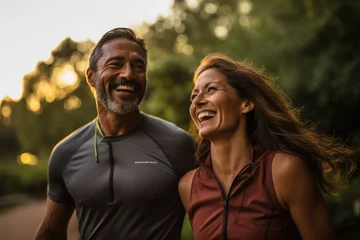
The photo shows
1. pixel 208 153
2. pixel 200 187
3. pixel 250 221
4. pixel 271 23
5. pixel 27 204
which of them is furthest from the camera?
pixel 27 204

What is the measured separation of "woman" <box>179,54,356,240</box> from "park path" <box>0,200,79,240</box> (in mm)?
6910

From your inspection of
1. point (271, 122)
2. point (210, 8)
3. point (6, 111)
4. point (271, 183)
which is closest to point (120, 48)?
point (271, 122)

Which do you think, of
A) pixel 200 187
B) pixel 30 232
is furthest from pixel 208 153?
pixel 30 232

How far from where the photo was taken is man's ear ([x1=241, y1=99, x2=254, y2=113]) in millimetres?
2906

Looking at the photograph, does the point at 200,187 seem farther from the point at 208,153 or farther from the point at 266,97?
the point at 266,97

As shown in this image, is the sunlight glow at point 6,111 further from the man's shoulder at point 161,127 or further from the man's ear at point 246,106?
the man's ear at point 246,106

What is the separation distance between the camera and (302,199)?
98.7 inches

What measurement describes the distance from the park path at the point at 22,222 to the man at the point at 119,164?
6.32 metres

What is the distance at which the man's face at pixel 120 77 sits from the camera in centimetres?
315

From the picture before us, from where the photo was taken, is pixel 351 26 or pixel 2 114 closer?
pixel 351 26

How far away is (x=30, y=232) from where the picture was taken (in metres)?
12.8

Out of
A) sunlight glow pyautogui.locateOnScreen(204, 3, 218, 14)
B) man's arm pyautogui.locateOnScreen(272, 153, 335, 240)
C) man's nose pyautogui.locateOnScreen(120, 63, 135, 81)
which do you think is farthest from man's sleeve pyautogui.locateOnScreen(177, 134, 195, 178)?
sunlight glow pyautogui.locateOnScreen(204, 3, 218, 14)

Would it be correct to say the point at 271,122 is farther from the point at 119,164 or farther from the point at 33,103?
the point at 33,103

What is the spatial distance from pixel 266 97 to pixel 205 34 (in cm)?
2220
